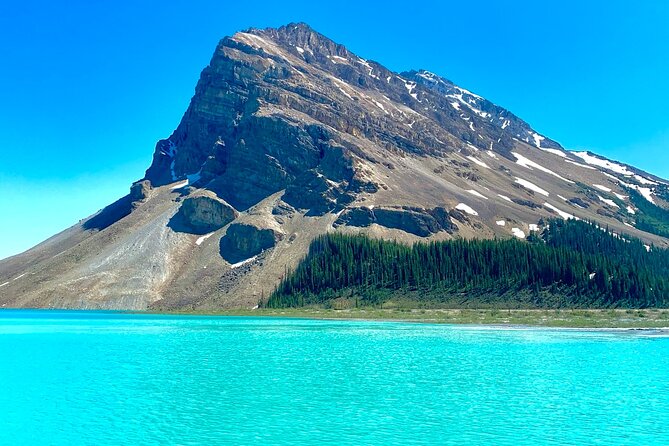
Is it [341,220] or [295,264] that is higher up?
[341,220]

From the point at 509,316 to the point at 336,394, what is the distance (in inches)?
3555

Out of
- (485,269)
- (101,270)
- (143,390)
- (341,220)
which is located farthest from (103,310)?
(143,390)

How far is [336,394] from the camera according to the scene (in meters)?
34.0

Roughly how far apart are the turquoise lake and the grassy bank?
3866cm

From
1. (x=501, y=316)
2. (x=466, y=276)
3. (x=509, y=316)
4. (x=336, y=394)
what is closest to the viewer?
(x=336, y=394)

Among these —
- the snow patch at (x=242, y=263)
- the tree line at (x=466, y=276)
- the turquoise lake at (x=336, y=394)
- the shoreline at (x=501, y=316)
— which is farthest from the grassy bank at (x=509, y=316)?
the snow patch at (x=242, y=263)

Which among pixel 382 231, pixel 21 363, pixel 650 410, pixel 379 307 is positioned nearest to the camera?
A: pixel 650 410

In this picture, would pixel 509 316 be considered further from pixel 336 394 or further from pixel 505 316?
pixel 336 394

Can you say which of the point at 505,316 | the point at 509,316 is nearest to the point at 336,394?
the point at 505,316

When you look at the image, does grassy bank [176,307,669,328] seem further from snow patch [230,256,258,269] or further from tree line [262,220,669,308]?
snow patch [230,256,258,269]

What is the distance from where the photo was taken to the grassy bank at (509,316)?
97.9 metres

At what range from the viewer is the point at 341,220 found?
650ft

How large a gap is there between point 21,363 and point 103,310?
438 feet

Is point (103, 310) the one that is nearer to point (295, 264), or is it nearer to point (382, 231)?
point (295, 264)
